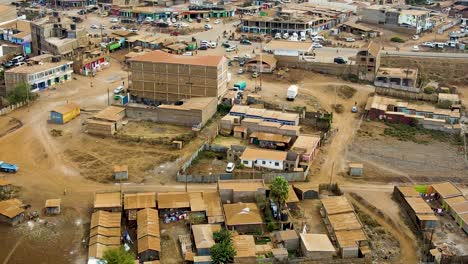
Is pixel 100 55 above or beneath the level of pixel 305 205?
above

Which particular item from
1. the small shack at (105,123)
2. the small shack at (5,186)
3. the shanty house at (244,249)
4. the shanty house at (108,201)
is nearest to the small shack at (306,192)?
the shanty house at (244,249)

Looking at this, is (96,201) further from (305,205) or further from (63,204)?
(305,205)

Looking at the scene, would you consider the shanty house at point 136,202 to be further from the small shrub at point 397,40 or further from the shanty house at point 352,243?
the small shrub at point 397,40

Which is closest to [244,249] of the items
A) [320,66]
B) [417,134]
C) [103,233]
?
[103,233]

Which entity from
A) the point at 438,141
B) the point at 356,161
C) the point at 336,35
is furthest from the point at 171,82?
the point at 336,35

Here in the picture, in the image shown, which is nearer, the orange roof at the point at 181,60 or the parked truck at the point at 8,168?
the parked truck at the point at 8,168
